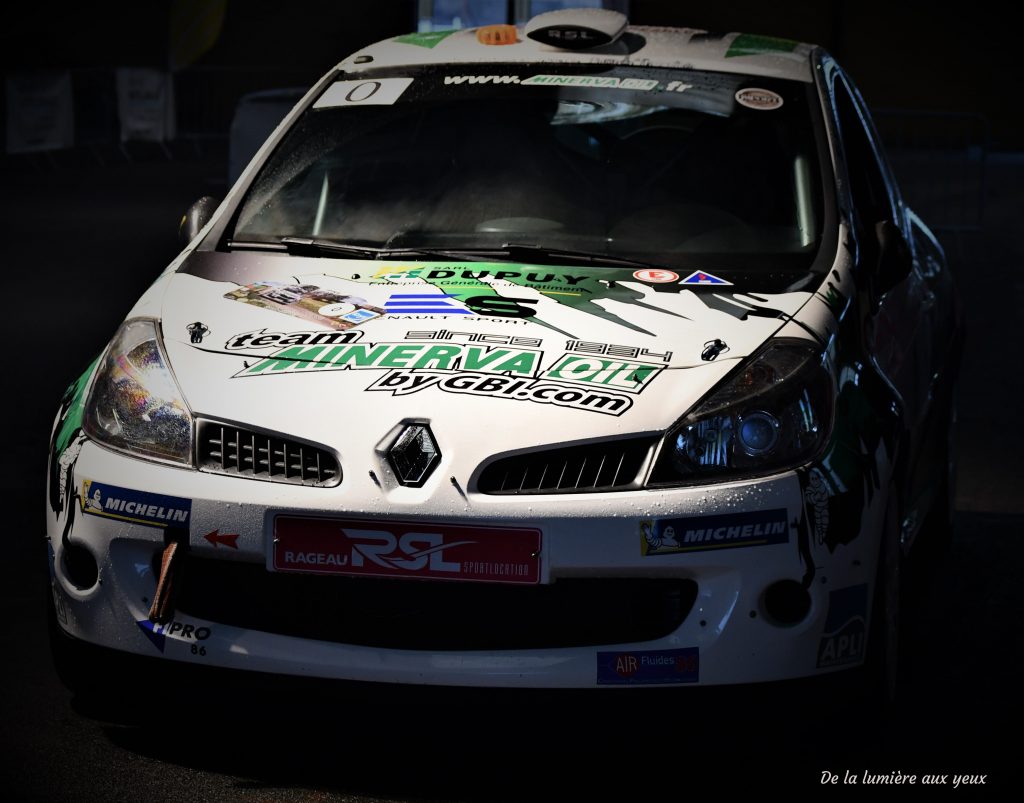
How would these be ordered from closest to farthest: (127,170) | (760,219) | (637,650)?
1. (637,650)
2. (760,219)
3. (127,170)

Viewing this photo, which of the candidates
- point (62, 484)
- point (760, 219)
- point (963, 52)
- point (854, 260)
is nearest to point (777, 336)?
point (854, 260)

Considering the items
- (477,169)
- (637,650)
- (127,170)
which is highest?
(477,169)

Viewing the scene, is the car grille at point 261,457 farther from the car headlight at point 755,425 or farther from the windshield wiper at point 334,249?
the windshield wiper at point 334,249

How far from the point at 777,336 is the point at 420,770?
1.27 meters

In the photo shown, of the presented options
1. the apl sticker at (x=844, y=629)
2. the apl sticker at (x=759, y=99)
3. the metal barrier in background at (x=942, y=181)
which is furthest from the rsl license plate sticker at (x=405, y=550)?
the metal barrier in background at (x=942, y=181)

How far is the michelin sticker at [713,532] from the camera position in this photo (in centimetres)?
352

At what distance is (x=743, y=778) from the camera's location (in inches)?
152

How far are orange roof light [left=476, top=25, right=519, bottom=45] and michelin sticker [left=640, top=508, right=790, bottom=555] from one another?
236 centimetres

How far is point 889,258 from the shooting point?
15.1 ft

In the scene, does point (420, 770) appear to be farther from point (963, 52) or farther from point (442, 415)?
point (963, 52)

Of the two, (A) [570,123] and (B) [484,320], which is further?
(A) [570,123]

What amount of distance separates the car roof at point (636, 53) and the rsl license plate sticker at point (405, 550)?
85.1 inches

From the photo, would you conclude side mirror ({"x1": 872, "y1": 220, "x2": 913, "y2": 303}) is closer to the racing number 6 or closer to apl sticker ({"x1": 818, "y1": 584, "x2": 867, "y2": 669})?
apl sticker ({"x1": 818, "y1": 584, "x2": 867, "y2": 669})

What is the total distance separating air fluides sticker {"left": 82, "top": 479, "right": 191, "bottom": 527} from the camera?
3.66 meters
